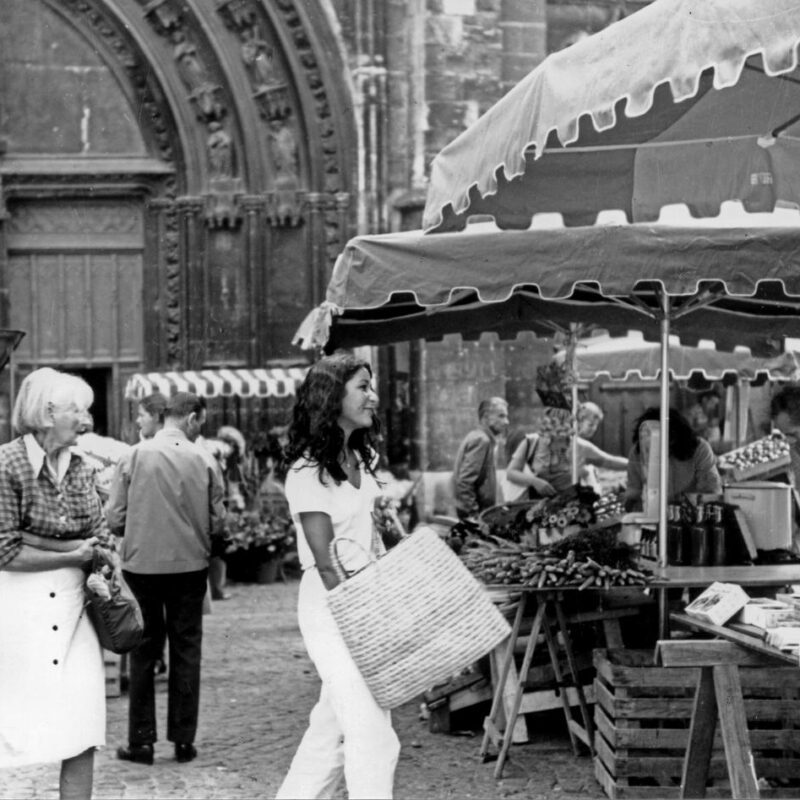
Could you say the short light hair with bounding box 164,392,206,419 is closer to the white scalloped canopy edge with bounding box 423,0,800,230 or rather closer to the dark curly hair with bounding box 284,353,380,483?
the white scalloped canopy edge with bounding box 423,0,800,230

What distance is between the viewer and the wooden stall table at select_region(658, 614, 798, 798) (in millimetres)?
5609

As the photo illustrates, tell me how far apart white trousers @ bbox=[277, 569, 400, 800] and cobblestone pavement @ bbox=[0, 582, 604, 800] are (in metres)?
2.04

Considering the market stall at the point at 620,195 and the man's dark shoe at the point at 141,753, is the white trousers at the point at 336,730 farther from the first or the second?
the man's dark shoe at the point at 141,753

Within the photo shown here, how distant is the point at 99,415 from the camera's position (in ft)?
64.6

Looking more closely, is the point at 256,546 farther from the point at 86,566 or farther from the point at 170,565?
the point at 86,566

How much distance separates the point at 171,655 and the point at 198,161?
12.1 meters

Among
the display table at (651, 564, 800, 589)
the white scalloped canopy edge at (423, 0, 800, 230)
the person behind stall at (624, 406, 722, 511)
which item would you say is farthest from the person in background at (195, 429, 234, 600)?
the white scalloped canopy edge at (423, 0, 800, 230)

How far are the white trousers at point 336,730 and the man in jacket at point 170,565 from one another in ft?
8.86

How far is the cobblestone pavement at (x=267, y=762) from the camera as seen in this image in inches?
287

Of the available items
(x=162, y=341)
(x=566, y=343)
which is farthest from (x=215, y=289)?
(x=566, y=343)

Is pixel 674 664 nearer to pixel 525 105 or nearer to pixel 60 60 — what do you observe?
pixel 525 105

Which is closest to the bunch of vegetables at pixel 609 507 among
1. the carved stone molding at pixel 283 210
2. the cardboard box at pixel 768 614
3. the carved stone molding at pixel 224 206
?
the cardboard box at pixel 768 614

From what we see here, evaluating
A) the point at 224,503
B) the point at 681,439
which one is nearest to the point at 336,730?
the point at 681,439

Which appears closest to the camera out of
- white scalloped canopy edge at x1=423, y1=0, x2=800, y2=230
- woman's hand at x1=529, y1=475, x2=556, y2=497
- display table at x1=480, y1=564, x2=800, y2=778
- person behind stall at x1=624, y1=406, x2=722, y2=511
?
white scalloped canopy edge at x1=423, y1=0, x2=800, y2=230
